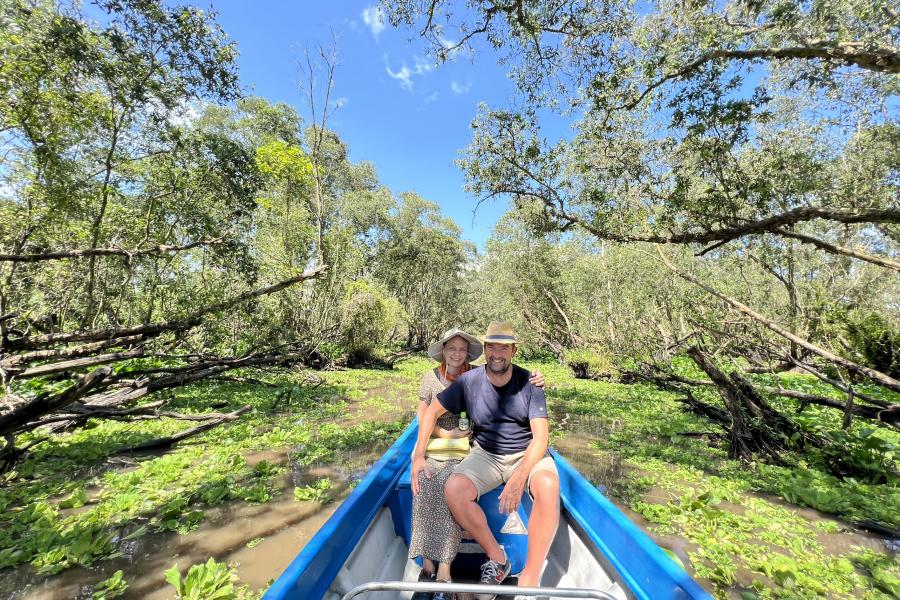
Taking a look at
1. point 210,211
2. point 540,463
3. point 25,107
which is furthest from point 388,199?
point 540,463

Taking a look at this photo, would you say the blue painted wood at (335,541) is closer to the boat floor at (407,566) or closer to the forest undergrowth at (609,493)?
the boat floor at (407,566)

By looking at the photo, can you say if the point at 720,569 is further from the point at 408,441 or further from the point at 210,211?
the point at 210,211

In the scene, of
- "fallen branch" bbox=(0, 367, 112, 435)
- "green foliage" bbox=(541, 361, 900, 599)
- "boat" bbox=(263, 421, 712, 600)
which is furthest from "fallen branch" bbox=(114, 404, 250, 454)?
"green foliage" bbox=(541, 361, 900, 599)

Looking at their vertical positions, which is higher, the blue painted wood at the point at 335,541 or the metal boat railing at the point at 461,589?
the metal boat railing at the point at 461,589

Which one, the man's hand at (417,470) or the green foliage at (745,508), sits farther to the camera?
the green foliage at (745,508)

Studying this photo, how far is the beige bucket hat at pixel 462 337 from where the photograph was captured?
11.3 feet

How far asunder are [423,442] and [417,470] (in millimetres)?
216

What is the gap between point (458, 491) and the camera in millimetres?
2535

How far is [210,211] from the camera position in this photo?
766cm

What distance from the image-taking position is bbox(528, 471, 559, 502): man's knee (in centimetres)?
242

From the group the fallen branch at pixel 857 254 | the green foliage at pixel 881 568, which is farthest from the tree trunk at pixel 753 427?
the fallen branch at pixel 857 254

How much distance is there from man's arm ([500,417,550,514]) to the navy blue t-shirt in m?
0.17

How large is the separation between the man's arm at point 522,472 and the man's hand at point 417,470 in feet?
1.95

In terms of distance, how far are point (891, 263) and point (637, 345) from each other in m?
9.49
